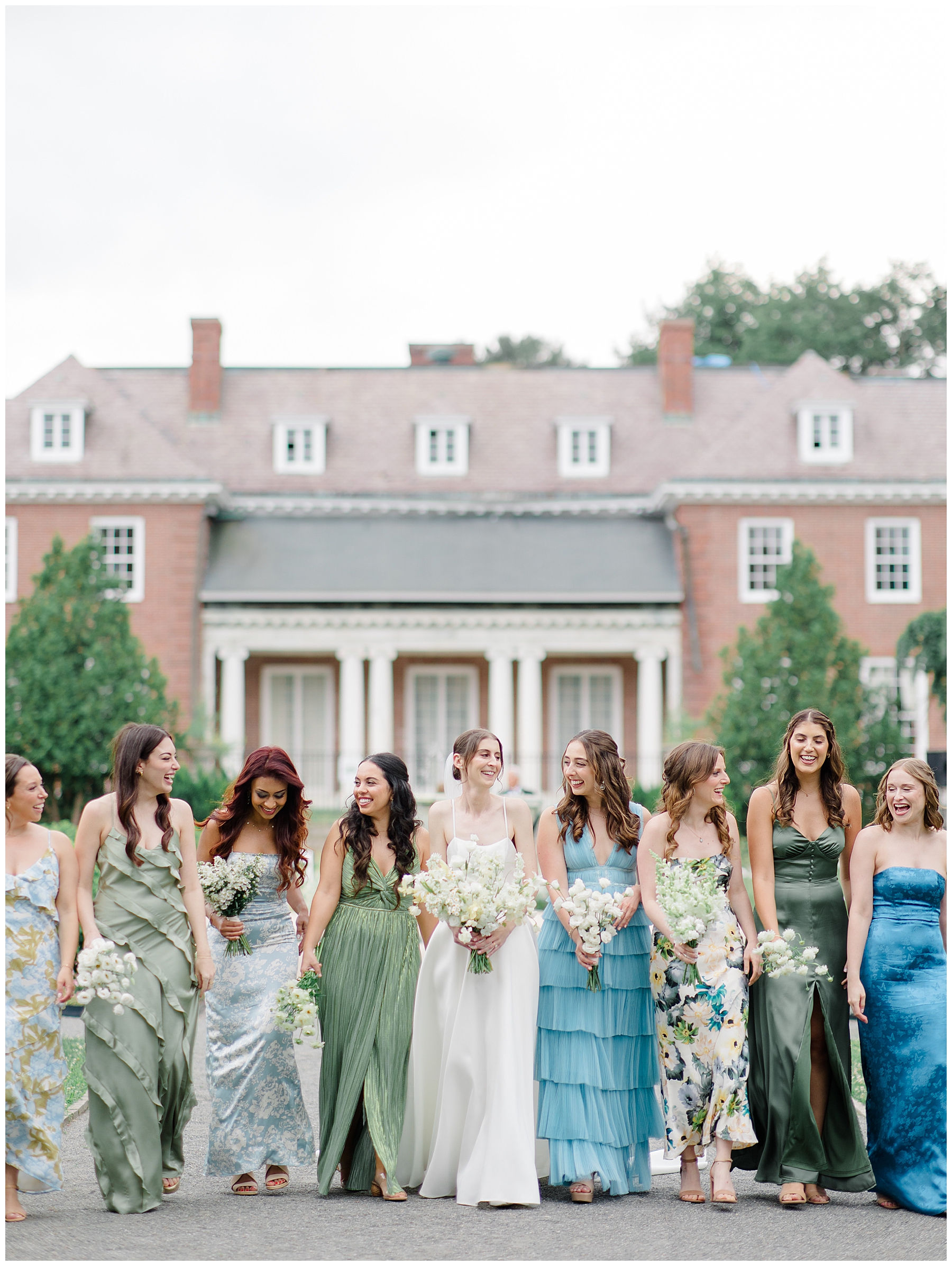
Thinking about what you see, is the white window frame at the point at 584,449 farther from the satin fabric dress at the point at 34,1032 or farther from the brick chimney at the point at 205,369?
the satin fabric dress at the point at 34,1032

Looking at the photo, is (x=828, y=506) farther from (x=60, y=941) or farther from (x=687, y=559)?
(x=60, y=941)

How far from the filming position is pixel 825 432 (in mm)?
29797

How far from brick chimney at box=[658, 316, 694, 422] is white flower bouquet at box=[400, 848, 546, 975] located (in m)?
27.7

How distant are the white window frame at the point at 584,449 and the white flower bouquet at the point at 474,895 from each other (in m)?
26.2

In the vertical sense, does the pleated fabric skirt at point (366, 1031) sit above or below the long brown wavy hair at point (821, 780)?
below

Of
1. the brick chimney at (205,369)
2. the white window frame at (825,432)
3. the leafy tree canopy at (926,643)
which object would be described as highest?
the brick chimney at (205,369)

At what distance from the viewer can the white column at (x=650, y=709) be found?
94.2ft

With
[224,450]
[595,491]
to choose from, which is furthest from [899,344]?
[224,450]

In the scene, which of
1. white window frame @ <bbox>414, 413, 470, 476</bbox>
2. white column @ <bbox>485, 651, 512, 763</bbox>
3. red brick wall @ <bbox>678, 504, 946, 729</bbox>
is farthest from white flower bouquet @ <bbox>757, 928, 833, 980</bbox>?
white window frame @ <bbox>414, 413, 470, 476</bbox>

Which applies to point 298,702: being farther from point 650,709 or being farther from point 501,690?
point 650,709

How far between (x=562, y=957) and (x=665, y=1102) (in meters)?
0.75

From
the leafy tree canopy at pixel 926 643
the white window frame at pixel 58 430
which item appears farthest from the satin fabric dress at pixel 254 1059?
the white window frame at pixel 58 430

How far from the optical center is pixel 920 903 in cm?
614

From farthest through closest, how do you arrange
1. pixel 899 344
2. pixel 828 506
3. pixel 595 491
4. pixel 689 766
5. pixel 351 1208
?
1. pixel 899 344
2. pixel 595 491
3. pixel 828 506
4. pixel 689 766
5. pixel 351 1208
